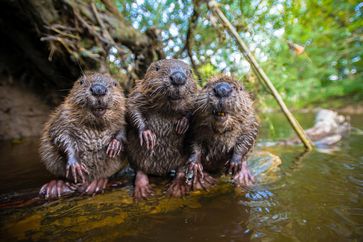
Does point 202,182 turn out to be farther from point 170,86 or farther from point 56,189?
point 56,189

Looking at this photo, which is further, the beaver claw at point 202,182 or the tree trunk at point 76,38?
the tree trunk at point 76,38

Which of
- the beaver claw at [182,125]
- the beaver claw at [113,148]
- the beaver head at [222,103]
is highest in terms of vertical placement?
the beaver head at [222,103]

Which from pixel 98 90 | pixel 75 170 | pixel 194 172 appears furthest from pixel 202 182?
pixel 98 90

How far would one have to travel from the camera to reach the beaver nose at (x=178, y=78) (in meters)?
2.61

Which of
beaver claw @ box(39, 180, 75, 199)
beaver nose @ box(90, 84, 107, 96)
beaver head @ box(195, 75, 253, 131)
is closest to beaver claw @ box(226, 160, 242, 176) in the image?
beaver head @ box(195, 75, 253, 131)

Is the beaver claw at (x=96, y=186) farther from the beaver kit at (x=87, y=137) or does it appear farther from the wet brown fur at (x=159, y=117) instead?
the wet brown fur at (x=159, y=117)

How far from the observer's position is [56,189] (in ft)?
8.88

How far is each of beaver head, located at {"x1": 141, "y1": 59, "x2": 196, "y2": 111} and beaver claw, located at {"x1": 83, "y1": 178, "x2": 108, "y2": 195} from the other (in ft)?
3.01

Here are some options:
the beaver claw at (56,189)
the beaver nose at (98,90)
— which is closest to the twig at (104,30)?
the beaver nose at (98,90)

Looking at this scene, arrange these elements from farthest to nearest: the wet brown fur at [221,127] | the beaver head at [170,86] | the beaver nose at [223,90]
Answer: the beaver head at [170,86], the wet brown fur at [221,127], the beaver nose at [223,90]

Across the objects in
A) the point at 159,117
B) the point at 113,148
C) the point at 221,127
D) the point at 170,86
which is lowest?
the point at 113,148

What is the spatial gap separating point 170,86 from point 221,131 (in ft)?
2.05

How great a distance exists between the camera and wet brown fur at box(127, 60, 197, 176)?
276cm

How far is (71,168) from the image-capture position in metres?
2.55
